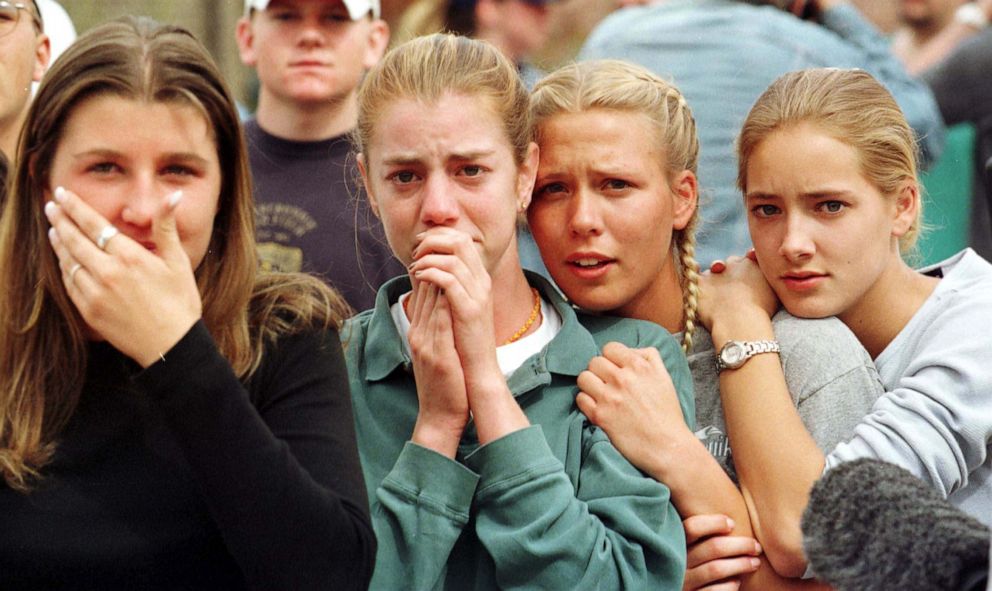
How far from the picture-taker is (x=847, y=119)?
9.49 ft

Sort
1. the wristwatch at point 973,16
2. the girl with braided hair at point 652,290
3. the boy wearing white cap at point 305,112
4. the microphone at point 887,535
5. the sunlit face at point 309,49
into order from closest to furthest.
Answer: the microphone at point 887,535, the girl with braided hair at point 652,290, the boy wearing white cap at point 305,112, the sunlit face at point 309,49, the wristwatch at point 973,16

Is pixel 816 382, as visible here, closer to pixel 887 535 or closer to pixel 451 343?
pixel 451 343

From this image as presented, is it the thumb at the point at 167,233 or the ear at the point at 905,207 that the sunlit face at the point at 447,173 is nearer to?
the thumb at the point at 167,233

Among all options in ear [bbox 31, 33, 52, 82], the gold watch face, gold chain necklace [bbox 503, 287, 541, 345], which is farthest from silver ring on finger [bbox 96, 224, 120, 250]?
ear [bbox 31, 33, 52, 82]

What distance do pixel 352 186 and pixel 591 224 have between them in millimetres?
1682

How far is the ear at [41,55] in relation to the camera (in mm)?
3461

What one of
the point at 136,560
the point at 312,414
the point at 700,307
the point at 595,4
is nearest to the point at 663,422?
the point at 700,307

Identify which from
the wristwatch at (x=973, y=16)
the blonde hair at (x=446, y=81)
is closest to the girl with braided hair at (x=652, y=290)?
the blonde hair at (x=446, y=81)

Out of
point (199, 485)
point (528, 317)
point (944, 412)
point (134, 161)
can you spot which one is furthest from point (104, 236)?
point (944, 412)

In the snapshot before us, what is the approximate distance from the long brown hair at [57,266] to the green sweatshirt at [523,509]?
322 mm

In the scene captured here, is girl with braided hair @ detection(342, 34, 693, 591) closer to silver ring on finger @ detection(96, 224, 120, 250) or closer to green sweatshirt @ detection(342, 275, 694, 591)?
green sweatshirt @ detection(342, 275, 694, 591)

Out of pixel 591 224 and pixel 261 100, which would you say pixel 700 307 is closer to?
pixel 591 224

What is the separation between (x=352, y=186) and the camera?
4.41 metres

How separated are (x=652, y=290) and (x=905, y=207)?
55 centimetres
